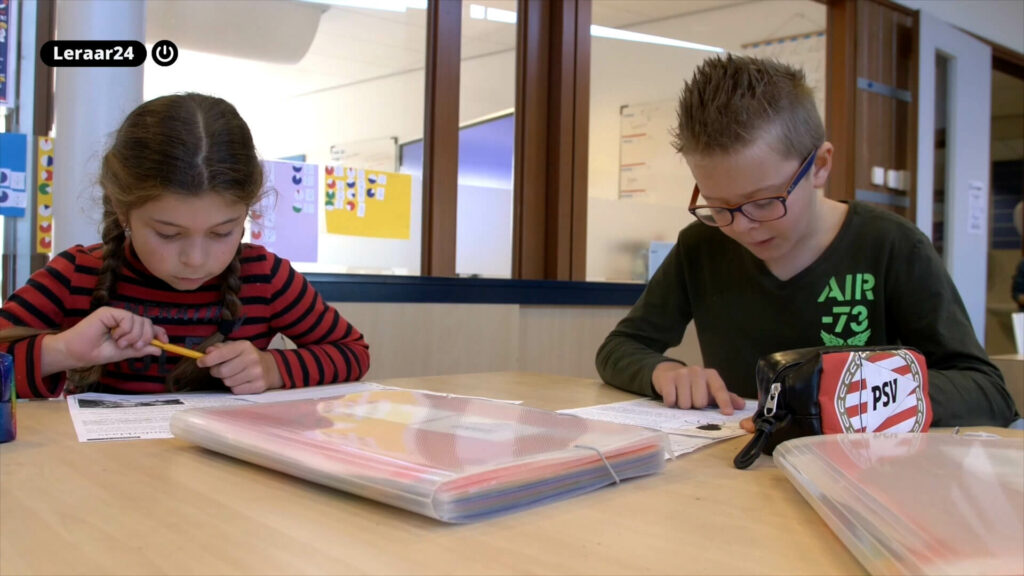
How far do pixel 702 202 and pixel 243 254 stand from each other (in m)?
0.78

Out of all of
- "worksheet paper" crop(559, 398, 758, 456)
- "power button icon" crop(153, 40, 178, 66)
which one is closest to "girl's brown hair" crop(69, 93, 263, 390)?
"worksheet paper" crop(559, 398, 758, 456)

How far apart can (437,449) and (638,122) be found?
9.14 ft

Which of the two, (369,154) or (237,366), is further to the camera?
(369,154)

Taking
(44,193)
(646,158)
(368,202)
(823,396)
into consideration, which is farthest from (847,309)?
(646,158)

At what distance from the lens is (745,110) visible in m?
1.10

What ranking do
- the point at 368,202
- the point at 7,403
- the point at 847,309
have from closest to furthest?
1. the point at 7,403
2. the point at 847,309
3. the point at 368,202

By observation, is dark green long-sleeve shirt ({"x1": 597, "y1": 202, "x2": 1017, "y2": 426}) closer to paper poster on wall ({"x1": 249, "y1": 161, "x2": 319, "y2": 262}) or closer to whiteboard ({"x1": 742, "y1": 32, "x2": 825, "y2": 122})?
paper poster on wall ({"x1": 249, "y1": 161, "x2": 319, "y2": 262})

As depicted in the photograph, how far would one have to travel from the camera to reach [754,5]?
364cm

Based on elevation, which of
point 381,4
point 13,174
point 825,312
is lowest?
point 825,312

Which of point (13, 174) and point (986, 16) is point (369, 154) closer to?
point (13, 174)

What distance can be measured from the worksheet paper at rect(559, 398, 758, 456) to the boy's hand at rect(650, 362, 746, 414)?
0.01m

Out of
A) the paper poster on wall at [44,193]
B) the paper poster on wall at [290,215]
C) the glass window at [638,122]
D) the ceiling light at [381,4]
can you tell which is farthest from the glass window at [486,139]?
the paper poster on wall at [44,193]

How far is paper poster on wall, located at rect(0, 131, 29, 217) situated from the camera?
1.80m

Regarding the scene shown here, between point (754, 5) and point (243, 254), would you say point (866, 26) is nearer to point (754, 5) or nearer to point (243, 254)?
point (754, 5)
